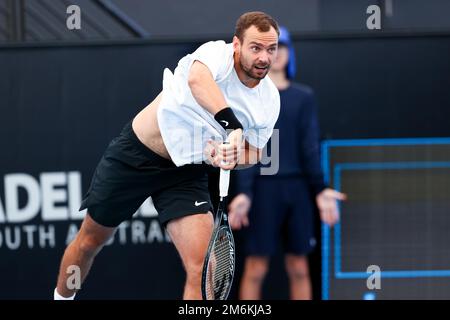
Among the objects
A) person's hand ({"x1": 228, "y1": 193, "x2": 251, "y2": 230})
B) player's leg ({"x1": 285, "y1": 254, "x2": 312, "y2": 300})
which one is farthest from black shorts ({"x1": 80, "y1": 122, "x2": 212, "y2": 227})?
player's leg ({"x1": 285, "y1": 254, "x2": 312, "y2": 300})

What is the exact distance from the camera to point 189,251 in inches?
215

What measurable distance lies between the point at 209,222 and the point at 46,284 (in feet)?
5.63

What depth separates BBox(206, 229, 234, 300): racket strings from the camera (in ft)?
17.4

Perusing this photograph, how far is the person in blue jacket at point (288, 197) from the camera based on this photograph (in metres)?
6.70

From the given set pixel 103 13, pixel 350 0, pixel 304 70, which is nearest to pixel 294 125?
pixel 304 70

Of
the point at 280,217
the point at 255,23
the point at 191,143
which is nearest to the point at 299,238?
the point at 280,217

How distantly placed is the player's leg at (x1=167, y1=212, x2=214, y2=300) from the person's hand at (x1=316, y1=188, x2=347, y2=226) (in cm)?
136

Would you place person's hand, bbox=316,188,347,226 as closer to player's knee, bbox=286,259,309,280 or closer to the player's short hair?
player's knee, bbox=286,259,309,280

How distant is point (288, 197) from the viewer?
678 cm

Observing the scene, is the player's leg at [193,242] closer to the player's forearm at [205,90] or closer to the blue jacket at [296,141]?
the player's forearm at [205,90]

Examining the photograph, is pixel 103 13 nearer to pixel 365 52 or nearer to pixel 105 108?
pixel 105 108

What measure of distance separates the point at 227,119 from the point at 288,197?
1873 mm

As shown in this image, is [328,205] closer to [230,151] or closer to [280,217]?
[280,217]

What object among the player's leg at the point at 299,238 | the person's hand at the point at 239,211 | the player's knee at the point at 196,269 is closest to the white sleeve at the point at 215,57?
the player's knee at the point at 196,269
